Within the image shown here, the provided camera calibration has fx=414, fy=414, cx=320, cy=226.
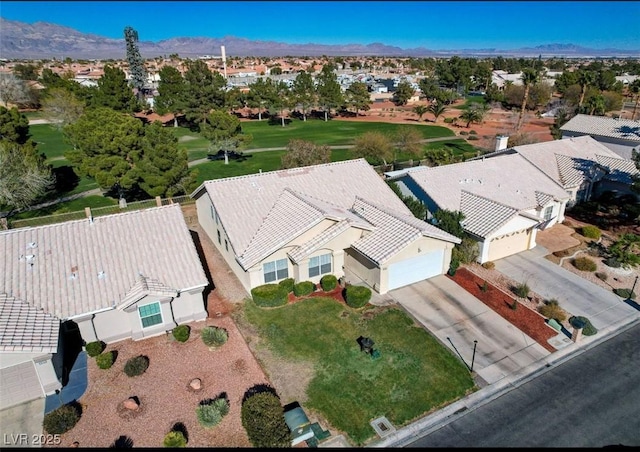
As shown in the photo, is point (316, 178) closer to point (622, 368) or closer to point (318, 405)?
point (318, 405)

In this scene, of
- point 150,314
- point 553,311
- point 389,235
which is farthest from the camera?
point 389,235

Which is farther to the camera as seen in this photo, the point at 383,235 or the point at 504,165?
the point at 504,165

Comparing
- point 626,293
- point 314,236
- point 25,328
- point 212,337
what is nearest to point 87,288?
point 25,328

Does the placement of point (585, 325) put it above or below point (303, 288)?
below

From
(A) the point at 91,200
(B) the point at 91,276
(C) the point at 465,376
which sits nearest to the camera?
(C) the point at 465,376

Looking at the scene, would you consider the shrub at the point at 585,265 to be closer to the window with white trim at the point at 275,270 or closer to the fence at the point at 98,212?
the window with white trim at the point at 275,270

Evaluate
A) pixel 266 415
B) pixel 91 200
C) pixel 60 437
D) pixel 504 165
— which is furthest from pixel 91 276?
pixel 504 165

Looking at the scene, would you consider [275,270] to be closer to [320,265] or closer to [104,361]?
[320,265]
